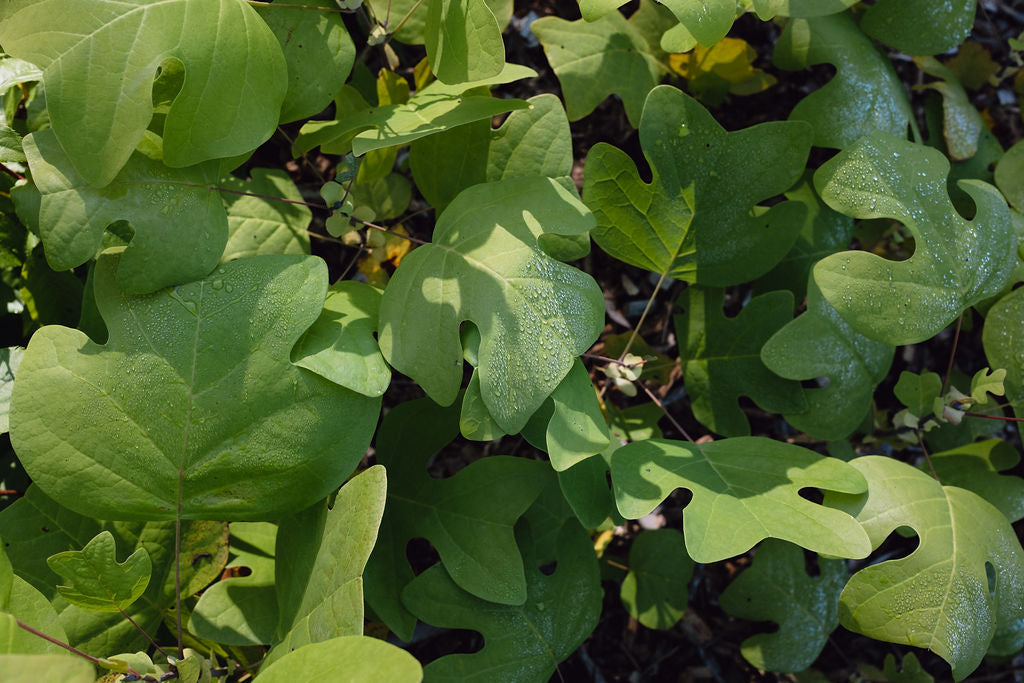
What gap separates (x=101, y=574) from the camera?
3.92 feet

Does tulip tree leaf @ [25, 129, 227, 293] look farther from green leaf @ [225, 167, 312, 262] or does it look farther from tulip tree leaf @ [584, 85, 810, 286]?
tulip tree leaf @ [584, 85, 810, 286]

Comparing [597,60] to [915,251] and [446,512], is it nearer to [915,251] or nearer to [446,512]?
[915,251]

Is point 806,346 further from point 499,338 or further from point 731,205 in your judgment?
point 499,338

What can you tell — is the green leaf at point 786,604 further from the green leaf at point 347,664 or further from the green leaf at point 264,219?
the green leaf at point 264,219

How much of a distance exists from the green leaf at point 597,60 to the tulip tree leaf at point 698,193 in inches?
8.4

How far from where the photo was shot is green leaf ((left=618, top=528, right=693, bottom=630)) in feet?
5.76

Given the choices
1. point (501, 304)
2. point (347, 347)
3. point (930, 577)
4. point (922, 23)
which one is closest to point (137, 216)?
point (347, 347)

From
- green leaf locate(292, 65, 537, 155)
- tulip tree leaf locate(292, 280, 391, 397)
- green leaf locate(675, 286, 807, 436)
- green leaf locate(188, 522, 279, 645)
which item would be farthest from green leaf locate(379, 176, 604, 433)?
green leaf locate(188, 522, 279, 645)

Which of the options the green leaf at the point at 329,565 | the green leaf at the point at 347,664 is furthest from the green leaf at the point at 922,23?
the green leaf at the point at 347,664

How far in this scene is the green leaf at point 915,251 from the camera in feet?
4.54

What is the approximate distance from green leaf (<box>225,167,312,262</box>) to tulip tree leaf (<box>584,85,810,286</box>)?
0.69 metres

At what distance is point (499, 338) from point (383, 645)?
55 centimetres

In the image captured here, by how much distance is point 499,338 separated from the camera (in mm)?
1270

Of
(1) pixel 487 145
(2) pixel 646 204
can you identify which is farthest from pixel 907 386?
(1) pixel 487 145
